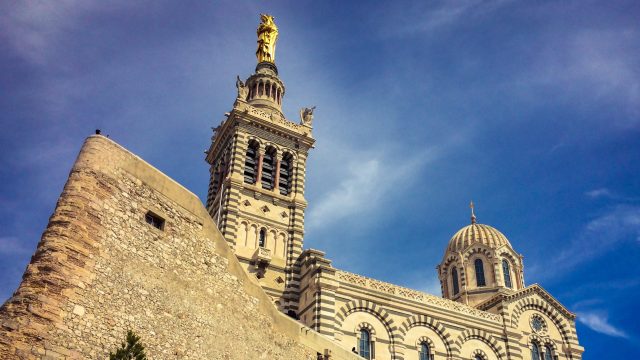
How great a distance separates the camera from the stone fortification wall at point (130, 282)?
11.1 meters

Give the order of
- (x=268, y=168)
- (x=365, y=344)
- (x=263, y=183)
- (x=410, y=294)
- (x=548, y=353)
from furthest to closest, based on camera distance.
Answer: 1. (x=268, y=168)
2. (x=263, y=183)
3. (x=548, y=353)
4. (x=410, y=294)
5. (x=365, y=344)

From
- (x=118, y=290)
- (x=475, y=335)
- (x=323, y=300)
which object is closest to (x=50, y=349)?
(x=118, y=290)

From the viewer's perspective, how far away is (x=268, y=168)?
38125mm

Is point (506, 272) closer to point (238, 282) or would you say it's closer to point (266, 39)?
point (266, 39)

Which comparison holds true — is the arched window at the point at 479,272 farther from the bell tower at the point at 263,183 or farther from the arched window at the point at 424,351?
the bell tower at the point at 263,183

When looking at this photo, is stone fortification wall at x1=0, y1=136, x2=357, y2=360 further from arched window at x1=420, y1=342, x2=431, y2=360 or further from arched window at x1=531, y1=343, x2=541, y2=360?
arched window at x1=531, y1=343, x2=541, y2=360

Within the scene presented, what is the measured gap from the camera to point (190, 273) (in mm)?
14664

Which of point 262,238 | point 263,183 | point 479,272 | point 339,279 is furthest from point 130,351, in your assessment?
point 479,272

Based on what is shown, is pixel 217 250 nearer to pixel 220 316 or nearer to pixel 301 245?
pixel 220 316

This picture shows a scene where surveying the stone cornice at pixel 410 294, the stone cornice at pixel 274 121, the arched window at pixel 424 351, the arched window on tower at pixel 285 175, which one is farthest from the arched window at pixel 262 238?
the arched window at pixel 424 351

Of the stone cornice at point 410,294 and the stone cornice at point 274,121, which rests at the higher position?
the stone cornice at point 274,121

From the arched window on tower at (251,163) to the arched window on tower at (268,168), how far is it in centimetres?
62

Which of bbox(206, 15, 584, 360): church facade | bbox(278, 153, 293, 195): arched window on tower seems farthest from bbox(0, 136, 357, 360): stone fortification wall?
bbox(278, 153, 293, 195): arched window on tower

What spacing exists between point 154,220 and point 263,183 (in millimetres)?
22862
